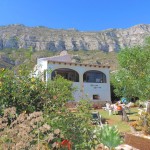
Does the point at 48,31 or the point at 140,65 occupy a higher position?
the point at 48,31

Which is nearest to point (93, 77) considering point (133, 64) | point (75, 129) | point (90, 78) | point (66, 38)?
point (90, 78)

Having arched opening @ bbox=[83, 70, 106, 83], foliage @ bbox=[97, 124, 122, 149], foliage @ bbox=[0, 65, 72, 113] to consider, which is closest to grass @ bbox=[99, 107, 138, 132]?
foliage @ bbox=[97, 124, 122, 149]

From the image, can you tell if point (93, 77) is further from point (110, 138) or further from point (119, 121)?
point (110, 138)

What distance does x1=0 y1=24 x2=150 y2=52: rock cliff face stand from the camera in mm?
148000

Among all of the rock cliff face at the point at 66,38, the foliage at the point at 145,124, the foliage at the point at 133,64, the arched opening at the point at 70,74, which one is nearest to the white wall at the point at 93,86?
the arched opening at the point at 70,74

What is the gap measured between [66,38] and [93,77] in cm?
12342

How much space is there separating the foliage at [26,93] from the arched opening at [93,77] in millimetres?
30277

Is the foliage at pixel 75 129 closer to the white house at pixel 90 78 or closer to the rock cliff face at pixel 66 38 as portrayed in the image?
the white house at pixel 90 78

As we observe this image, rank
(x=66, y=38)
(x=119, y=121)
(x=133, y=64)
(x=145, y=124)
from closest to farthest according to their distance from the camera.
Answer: (x=145, y=124) → (x=119, y=121) → (x=133, y=64) → (x=66, y=38)

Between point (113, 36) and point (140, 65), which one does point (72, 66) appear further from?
point (113, 36)

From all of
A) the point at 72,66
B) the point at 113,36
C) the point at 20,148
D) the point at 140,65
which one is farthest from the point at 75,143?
the point at 113,36

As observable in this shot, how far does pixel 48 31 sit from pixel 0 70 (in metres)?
154

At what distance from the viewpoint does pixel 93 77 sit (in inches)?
1512

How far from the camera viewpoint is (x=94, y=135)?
6531 mm
